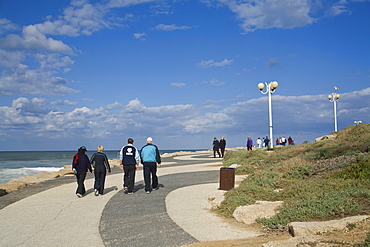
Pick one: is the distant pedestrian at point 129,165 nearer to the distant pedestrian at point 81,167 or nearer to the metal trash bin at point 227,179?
the distant pedestrian at point 81,167

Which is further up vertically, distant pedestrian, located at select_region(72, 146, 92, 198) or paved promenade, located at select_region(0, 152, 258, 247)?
distant pedestrian, located at select_region(72, 146, 92, 198)

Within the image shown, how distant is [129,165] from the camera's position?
1253cm

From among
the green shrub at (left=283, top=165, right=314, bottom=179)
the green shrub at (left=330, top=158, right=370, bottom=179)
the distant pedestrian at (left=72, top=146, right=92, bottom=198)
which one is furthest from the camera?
the green shrub at (left=283, top=165, right=314, bottom=179)

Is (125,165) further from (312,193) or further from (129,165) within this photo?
(312,193)

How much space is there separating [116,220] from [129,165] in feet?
14.0

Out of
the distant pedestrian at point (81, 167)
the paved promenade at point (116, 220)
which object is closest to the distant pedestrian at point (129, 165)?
the paved promenade at point (116, 220)

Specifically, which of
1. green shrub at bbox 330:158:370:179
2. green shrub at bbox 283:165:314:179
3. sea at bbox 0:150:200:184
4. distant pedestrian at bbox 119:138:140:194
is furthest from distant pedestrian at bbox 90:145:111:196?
sea at bbox 0:150:200:184

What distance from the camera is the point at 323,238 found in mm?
5582

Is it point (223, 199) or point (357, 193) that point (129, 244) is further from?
point (357, 193)

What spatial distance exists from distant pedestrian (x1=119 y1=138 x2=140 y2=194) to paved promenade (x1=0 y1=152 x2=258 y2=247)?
14.1 inches

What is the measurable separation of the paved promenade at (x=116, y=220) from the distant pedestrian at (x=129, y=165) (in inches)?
14.1

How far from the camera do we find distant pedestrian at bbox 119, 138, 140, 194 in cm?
1228

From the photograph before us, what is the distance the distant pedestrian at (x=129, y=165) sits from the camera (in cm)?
1228

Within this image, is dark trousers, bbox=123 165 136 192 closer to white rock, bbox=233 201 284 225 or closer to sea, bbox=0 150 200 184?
white rock, bbox=233 201 284 225
